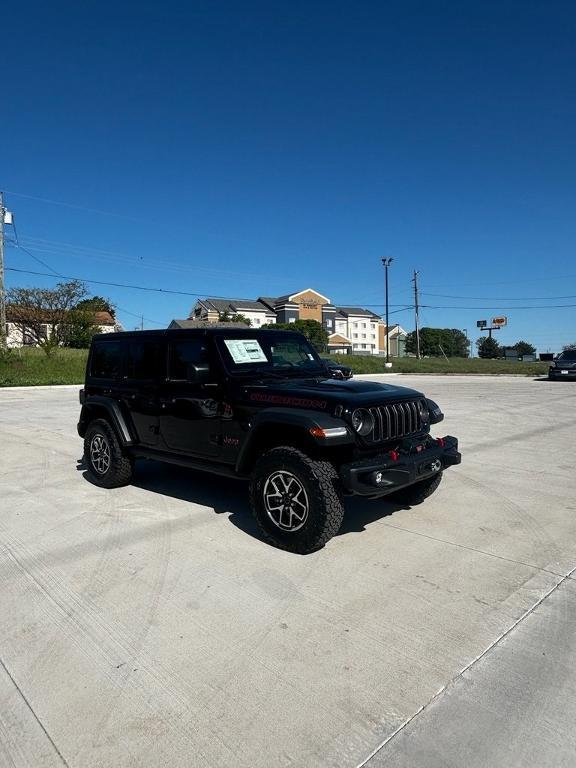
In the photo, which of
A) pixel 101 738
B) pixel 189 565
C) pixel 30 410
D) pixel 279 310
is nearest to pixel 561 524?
pixel 189 565

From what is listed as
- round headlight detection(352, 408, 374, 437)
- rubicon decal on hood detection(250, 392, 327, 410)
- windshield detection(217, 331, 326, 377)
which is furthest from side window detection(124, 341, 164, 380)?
round headlight detection(352, 408, 374, 437)

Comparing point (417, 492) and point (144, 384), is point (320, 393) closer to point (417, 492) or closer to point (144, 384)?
point (417, 492)

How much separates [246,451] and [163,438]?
1.31 metres

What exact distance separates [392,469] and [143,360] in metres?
3.03

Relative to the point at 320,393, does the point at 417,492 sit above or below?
below

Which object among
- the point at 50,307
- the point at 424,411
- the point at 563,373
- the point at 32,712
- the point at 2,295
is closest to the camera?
the point at 32,712

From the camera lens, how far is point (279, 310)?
93438 mm

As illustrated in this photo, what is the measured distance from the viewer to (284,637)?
2826mm

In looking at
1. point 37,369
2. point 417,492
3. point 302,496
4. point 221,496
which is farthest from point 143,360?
point 37,369

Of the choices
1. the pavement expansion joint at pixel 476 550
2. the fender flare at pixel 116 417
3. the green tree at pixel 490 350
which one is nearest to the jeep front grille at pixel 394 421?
the pavement expansion joint at pixel 476 550

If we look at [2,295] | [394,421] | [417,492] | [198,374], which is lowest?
[417,492]

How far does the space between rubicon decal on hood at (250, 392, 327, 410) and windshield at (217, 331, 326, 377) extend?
0.54 meters

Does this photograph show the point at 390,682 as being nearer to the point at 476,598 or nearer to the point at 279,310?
the point at 476,598

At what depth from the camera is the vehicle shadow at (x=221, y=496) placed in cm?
468
